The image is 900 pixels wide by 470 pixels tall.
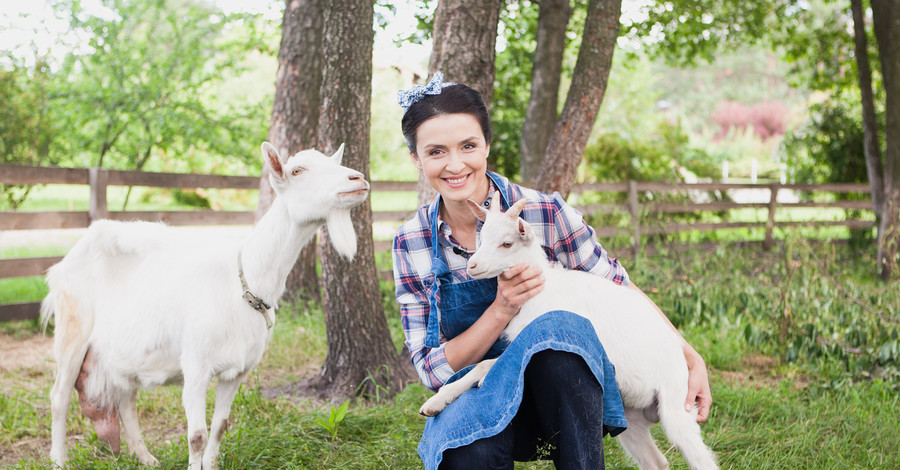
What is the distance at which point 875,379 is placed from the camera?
408 cm

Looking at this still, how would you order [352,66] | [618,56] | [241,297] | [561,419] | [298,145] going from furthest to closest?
[618,56] < [298,145] < [352,66] < [241,297] < [561,419]

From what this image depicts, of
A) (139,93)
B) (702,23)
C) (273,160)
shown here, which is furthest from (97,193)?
(702,23)

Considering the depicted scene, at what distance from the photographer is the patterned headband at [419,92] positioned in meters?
2.26

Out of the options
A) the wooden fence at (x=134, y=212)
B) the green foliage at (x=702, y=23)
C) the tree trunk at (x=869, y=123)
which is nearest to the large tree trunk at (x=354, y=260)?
the wooden fence at (x=134, y=212)

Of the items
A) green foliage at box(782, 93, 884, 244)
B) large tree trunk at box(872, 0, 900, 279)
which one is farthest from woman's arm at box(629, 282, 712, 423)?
green foliage at box(782, 93, 884, 244)

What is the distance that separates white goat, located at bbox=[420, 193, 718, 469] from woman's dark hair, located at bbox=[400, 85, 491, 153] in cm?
32

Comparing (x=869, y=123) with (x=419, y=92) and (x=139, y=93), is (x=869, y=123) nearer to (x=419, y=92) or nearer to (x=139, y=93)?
(x=419, y=92)

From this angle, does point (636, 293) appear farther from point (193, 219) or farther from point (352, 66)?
point (193, 219)

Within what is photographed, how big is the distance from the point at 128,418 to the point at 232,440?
1.77 ft

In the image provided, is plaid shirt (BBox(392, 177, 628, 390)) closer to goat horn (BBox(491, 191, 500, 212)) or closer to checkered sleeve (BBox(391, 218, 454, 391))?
checkered sleeve (BBox(391, 218, 454, 391))

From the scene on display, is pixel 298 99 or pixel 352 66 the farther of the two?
pixel 298 99

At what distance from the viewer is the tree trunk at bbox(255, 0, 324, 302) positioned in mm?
5820

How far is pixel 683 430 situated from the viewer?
209 cm

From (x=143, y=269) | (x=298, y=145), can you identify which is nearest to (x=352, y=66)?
(x=143, y=269)
